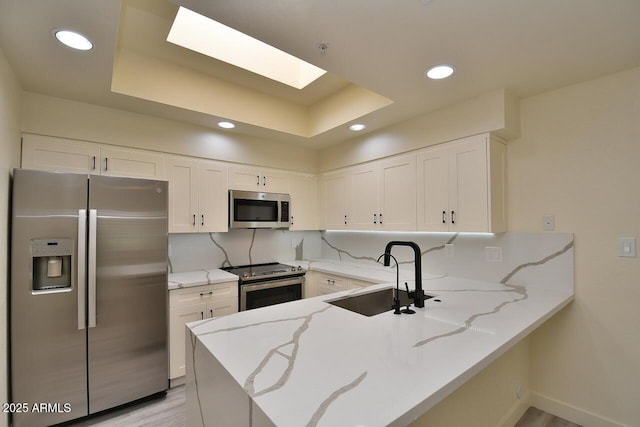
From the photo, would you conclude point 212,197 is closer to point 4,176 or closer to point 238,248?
point 238,248

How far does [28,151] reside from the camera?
2.19 m

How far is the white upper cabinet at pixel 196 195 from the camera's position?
2824mm

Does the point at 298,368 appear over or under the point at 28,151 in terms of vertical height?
under

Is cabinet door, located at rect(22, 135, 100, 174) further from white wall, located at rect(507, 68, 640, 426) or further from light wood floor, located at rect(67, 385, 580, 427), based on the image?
white wall, located at rect(507, 68, 640, 426)

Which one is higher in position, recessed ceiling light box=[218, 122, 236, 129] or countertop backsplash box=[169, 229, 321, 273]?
recessed ceiling light box=[218, 122, 236, 129]

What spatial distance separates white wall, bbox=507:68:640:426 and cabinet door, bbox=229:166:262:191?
256cm

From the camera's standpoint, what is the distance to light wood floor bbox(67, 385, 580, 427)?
2.06m

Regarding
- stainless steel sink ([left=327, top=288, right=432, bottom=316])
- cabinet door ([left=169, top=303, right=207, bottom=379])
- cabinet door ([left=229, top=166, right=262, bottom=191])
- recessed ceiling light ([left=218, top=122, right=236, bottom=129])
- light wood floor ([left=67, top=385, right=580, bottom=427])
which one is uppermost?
recessed ceiling light ([left=218, top=122, right=236, bottom=129])

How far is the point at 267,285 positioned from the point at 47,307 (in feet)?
5.35

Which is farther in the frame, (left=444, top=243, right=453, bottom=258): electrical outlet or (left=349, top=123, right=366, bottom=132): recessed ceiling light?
(left=349, top=123, right=366, bottom=132): recessed ceiling light

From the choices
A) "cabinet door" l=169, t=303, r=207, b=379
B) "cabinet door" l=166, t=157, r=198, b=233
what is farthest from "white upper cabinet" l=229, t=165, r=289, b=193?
"cabinet door" l=169, t=303, r=207, b=379

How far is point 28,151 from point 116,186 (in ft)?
2.37

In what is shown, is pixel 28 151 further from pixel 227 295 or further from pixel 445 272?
pixel 445 272

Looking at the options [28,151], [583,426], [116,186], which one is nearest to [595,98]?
[583,426]
